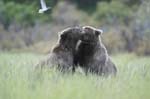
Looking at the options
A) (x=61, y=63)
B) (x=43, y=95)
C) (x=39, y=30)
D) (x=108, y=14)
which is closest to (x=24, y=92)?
(x=43, y=95)

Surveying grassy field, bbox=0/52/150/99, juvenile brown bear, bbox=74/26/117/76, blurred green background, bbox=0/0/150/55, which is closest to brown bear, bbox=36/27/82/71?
juvenile brown bear, bbox=74/26/117/76

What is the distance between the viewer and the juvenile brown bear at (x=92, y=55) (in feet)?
33.8

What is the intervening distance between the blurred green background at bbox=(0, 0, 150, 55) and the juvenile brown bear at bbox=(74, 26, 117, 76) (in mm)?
11325

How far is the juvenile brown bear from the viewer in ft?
33.8

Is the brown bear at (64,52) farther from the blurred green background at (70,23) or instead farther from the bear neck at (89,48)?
the blurred green background at (70,23)

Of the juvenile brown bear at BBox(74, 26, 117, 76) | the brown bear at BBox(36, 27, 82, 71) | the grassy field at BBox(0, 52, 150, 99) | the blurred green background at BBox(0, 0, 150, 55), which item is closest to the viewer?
the grassy field at BBox(0, 52, 150, 99)

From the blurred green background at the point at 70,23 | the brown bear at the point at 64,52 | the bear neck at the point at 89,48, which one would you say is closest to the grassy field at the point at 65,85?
the brown bear at the point at 64,52

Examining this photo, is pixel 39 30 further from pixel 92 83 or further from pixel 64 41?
pixel 92 83

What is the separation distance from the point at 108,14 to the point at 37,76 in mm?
21565

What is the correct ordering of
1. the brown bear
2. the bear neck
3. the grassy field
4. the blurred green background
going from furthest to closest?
1. the blurred green background
2. the bear neck
3. the brown bear
4. the grassy field

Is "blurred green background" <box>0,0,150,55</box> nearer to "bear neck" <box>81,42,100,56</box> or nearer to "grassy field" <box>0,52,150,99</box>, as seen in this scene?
"bear neck" <box>81,42,100,56</box>

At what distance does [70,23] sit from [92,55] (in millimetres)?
21367

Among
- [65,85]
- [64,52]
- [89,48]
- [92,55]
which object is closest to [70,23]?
[89,48]

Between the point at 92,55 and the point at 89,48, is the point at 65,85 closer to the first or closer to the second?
the point at 92,55
